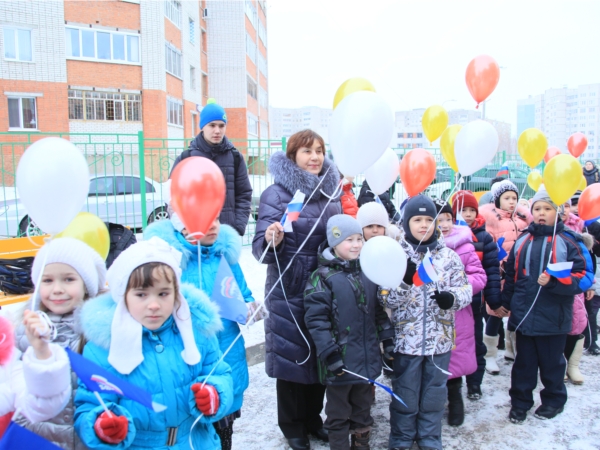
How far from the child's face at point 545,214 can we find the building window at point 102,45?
22919 millimetres

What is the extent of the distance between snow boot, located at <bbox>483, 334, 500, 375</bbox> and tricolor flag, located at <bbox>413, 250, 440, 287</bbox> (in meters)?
1.83

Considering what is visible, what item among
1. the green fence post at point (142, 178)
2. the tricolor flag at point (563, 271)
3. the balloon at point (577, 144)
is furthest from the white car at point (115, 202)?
the balloon at point (577, 144)

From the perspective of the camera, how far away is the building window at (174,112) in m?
24.9

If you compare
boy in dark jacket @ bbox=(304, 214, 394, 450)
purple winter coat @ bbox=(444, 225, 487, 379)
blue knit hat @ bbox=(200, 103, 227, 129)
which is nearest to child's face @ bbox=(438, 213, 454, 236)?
purple winter coat @ bbox=(444, 225, 487, 379)

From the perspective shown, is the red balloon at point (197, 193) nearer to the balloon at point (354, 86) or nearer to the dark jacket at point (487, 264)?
the balloon at point (354, 86)

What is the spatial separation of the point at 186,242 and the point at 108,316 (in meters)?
0.68

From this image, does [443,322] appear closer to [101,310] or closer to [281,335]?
[281,335]

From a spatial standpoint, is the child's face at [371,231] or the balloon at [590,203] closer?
the child's face at [371,231]

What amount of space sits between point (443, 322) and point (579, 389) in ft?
5.67

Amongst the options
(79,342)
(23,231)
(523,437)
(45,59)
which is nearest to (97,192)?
(23,231)

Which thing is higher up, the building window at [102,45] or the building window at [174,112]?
the building window at [102,45]

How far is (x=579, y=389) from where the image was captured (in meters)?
Result: 3.73

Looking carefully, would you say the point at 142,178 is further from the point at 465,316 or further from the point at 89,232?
the point at 465,316

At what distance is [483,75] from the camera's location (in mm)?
3900
